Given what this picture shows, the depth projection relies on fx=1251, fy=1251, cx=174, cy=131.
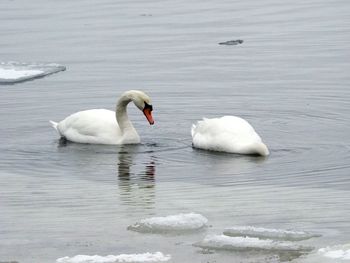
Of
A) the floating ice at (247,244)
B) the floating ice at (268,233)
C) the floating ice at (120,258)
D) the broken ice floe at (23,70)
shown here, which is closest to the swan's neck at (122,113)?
the broken ice floe at (23,70)

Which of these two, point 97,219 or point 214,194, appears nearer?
point 97,219

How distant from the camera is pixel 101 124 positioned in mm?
14523

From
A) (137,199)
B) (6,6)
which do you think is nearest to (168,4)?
(6,6)

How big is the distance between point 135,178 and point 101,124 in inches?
109

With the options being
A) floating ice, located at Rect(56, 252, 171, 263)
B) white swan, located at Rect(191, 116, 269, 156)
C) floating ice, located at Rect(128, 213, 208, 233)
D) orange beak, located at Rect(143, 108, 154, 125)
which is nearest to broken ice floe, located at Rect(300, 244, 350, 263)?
floating ice, located at Rect(56, 252, 171, 263)

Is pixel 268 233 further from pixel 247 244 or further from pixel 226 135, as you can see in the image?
pixel 226 135

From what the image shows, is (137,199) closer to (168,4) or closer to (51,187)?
(51,187)

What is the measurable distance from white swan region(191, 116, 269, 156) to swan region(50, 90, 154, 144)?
78cm

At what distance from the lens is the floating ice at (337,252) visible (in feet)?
26.9

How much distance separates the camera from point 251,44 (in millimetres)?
20875

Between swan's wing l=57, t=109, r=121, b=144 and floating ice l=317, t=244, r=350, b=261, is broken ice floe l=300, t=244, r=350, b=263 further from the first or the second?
swan's wing l=57, t=109, r=121, b=144

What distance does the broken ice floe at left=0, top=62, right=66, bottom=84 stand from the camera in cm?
1819

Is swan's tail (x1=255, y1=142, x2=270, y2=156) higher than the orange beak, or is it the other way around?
the orange beak

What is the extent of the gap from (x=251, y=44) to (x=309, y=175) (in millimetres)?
9428
